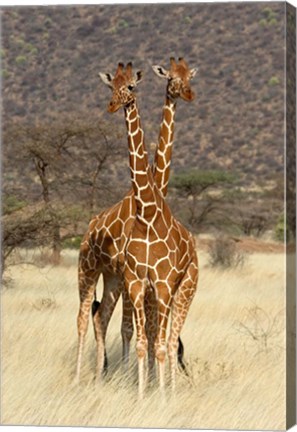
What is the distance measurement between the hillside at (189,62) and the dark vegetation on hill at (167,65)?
0.04 meters

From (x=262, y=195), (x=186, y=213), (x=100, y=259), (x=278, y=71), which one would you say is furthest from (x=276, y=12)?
(x=100, y=259)

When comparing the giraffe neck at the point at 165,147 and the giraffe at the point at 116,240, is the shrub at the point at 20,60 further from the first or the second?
the giraffe neck at the point at 165,147

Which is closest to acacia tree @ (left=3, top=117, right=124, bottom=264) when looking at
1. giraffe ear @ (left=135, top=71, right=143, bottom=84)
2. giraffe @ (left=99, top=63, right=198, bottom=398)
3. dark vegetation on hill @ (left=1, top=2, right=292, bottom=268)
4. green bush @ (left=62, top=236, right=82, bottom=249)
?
green bush @ (left=62, top=236, right=82, bottom=249)

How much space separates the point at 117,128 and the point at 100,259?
1653cm

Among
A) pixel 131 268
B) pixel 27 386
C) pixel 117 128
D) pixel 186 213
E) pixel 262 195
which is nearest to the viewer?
pixel 131 268

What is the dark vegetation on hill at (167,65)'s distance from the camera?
1540 inches

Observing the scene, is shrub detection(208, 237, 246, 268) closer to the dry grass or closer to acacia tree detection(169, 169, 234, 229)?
the dry grass

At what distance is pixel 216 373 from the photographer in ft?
A: 38.9

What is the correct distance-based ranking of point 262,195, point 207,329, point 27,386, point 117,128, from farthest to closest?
1. point 262,195
2. point 117,128
3. point 207,329
4. point 27,386

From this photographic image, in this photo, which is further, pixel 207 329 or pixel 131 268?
pixel 207 329

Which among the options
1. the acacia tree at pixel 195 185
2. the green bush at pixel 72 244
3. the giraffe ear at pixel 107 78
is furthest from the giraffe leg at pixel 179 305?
the acacia tree at pixel 195 185

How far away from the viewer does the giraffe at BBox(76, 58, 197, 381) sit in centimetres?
1061

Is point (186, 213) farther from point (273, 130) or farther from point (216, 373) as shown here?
point (216, 373)

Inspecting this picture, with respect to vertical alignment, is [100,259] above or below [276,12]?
below
